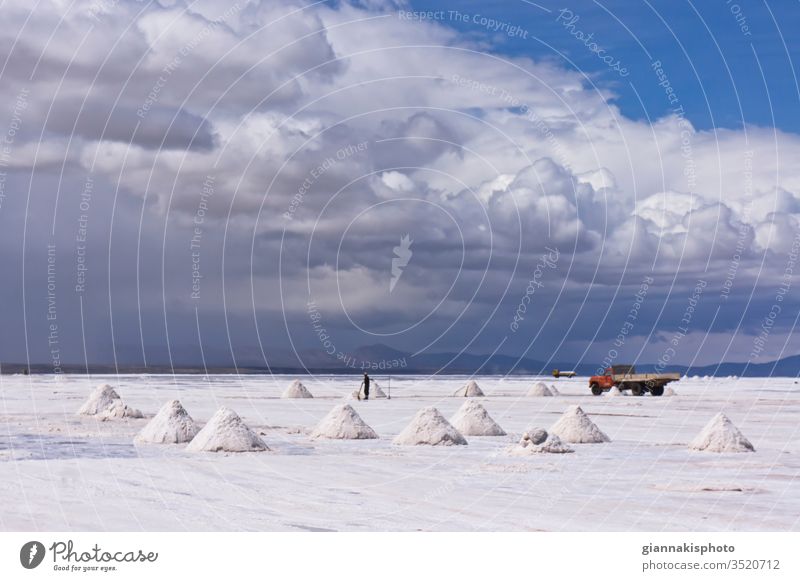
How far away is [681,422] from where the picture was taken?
117 feet

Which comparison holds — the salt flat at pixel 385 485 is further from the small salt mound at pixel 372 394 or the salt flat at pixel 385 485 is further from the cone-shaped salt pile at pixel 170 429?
the small salt mound at pixel 372 394

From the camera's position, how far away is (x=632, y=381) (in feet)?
200

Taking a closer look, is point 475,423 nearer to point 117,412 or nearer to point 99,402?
point 117,412

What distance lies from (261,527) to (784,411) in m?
36.7

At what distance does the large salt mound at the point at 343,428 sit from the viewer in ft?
85.2

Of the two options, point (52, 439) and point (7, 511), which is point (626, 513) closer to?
point (7, 511)

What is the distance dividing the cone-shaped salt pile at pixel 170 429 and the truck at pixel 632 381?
1599 inches

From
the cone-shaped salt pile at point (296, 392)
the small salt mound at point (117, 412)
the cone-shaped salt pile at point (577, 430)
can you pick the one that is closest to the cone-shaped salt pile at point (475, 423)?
the cone-shaped salt pile at point (577, 430)

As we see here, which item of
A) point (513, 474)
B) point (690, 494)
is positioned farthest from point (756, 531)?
point (513, 474)

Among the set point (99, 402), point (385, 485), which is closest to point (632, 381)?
point (99, 402)

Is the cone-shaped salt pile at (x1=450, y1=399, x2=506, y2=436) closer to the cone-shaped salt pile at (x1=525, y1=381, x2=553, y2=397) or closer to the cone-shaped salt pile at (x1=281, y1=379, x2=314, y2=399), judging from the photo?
the cone-shaped salt pile at (x1=281, y1=379, x2=314, y2=399)

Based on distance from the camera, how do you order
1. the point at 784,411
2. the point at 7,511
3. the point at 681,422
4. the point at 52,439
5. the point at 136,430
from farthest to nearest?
the point at 784,411, the point at 681,422, the point at 136,430, the point at 52,439, the point at 7,511

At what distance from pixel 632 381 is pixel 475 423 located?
1414 inches

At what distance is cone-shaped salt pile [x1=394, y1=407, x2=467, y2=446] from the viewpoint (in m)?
24.3
